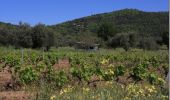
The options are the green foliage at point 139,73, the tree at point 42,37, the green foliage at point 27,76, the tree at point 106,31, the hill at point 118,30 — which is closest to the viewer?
the green foliage at point 27,76

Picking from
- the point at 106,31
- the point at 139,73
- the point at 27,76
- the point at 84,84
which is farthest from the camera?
the point at 106,31

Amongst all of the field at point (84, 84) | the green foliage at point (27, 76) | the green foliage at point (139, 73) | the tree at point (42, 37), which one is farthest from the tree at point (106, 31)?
the green foliage at point (27, 76)

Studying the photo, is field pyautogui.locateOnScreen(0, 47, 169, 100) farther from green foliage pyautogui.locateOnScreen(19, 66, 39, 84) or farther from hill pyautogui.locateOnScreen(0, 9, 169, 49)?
hill pyautogui.locateOnScreen(0, 9, 169, 49)

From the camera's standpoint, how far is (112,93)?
6723 mm

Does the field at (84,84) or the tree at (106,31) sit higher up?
the tree at (106,31)

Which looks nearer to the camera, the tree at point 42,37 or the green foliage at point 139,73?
the green foliage at point 139,73

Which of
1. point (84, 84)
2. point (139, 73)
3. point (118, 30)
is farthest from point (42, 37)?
point (84, 84)

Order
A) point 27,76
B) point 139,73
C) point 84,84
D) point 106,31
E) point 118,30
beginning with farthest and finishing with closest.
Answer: point 118,30
point 106,31
point 139,73
point 27,76
point 84,84

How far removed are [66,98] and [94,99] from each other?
0.56 metres

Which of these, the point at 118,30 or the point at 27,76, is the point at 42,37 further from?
the point at 27,76

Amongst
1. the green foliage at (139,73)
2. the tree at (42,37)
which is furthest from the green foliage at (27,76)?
the tree at (42,37)

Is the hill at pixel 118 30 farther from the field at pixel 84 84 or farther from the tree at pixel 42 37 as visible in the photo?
the field at pixel 84 84

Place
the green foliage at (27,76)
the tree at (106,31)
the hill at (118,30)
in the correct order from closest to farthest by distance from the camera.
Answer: the green foliage at (27,76), the hill at (118,30), the tree at (106,31)

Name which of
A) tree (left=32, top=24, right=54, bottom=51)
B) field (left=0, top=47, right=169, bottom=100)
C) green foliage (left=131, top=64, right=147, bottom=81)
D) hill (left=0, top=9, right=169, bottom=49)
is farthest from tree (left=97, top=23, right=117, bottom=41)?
green foliage (left=131, top=64, right=147, bottom=81)
